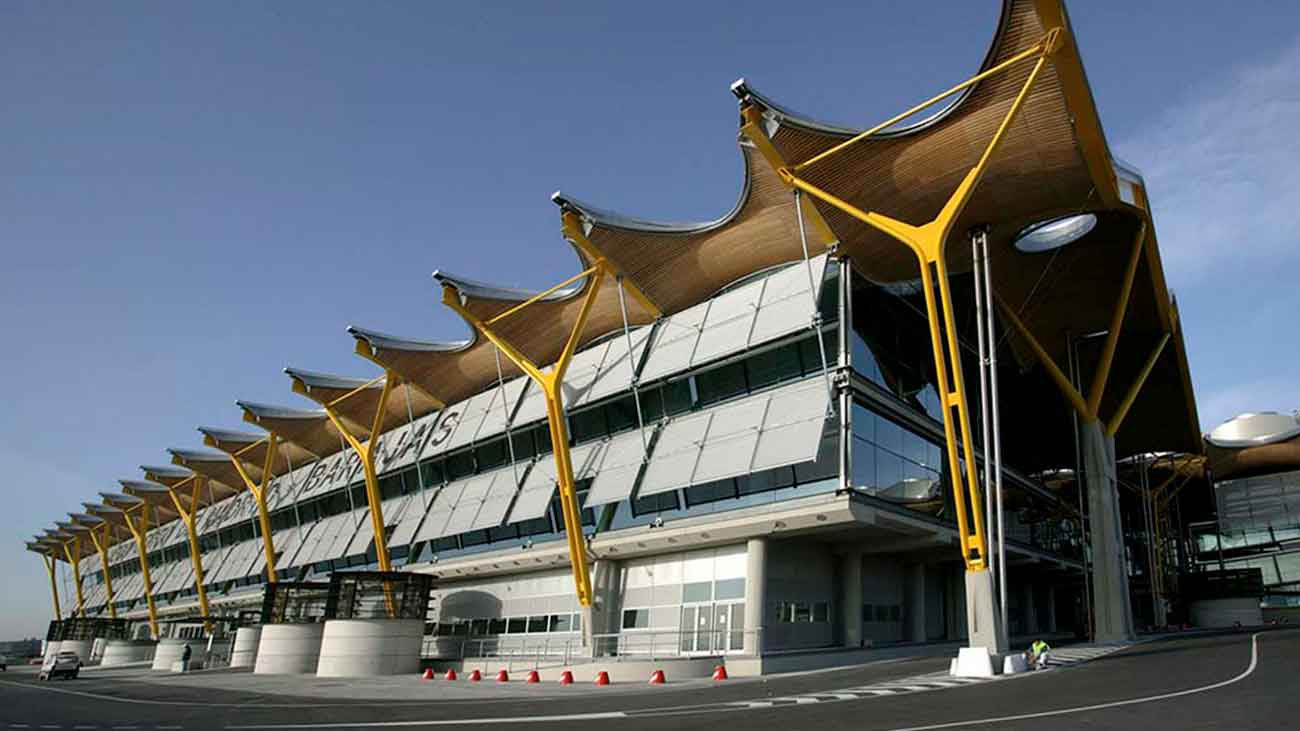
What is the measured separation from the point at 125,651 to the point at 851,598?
2262 inches

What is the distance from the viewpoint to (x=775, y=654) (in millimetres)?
26328

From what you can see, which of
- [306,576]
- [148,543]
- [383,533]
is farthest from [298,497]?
[148,543]

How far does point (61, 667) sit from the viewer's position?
131 ft

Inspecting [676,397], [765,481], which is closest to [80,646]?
[676,397]

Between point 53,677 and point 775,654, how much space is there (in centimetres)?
3545

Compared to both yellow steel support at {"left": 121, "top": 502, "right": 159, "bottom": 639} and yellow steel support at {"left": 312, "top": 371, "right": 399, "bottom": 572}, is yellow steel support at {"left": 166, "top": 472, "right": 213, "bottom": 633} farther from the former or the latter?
yellow steel support at {"left": 312, "top": 371, "right": 399, "bottom": 572}

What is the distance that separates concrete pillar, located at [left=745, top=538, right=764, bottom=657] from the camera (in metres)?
27.0

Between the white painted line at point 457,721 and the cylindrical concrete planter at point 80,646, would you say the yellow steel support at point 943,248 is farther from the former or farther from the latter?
the cylindrical concrete planter at point 80,646

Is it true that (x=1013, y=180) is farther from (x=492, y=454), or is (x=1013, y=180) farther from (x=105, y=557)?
(x=105, y=557)

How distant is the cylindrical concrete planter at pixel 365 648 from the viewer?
1287 inches

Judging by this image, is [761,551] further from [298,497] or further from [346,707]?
[298,497]

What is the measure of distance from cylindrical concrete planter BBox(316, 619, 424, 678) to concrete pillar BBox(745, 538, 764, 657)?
14679 mm

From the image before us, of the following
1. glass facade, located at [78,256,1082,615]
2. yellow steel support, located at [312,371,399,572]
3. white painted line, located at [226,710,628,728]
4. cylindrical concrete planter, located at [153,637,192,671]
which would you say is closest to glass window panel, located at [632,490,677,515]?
glass facade, located at [78,256,1082,615]

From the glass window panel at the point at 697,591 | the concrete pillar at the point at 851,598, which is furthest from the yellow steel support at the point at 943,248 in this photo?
the glass window panel at the point at 697,591
